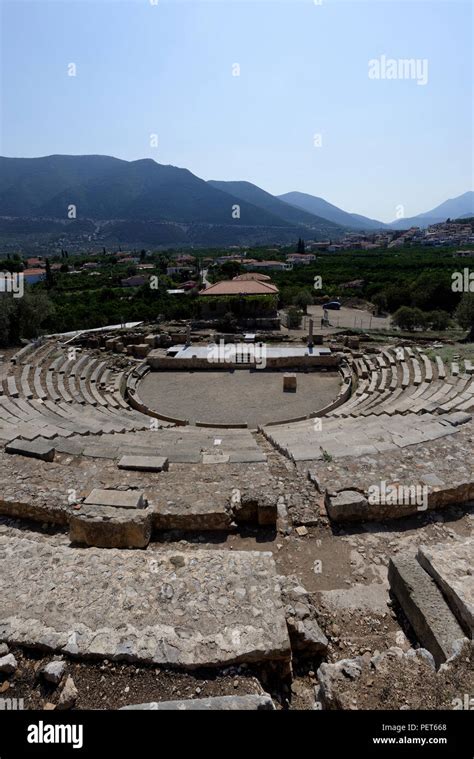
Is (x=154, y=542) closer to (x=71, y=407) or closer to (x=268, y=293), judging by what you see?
(x=71, y=407)

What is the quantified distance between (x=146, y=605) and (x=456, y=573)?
3.60 meters

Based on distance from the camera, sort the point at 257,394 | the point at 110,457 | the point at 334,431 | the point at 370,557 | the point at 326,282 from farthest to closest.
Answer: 1. the point at 326,282
2. the point at 257,394
3. the point at 334,431
4. the point at 110,457
5. the point at 370,557

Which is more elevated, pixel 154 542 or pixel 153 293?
pixel 153 293

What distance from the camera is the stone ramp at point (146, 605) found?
153 inches

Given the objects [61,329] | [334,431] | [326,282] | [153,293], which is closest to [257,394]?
[334,431]

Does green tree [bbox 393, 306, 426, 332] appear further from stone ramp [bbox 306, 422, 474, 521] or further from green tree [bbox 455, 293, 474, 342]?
stone ramp [bbox 306, 422, 474, 521]

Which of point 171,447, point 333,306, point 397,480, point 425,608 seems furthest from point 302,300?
point 425,608

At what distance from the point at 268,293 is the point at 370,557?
36.0 metres

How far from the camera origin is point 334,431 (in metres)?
12.0

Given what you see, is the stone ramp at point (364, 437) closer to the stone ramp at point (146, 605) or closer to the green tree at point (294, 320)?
the stone ramp at point (146, 605)

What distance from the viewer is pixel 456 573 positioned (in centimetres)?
469

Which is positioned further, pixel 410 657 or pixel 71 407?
pixel 71 407

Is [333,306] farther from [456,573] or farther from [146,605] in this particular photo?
[146,605]

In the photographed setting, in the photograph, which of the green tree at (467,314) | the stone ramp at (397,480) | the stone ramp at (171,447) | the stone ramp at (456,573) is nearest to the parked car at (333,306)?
the green tree at (467,314)
